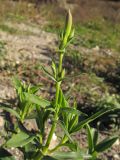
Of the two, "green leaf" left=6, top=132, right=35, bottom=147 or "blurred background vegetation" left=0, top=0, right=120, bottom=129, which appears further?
"blurred background vegetation" left=0, top=0, right=120, bottom=129

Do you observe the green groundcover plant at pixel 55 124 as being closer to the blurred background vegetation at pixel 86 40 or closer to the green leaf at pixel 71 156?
the green leaf at pixel 71 156

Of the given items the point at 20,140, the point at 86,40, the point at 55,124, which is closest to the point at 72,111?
the point at 55,124

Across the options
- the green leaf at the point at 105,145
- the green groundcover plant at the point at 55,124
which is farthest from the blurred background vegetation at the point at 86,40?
the green groundcover plant at the point at 55,124

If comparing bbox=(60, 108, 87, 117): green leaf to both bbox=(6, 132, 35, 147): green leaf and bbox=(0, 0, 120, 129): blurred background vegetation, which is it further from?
bbox=(0, 0, 120, 129): blurred background vegetation

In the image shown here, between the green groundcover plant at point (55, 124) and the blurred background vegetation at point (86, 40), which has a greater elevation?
the green groundcover plant at point (55, 124)

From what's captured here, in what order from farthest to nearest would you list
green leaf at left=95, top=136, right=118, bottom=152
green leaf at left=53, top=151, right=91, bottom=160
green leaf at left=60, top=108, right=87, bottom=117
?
green leaf at left=95, top=136, right=118, bottom=152
green leaf at left=53, top=151, right=91, bottom=160
green leaf at left=60, top=108, right=87, bottom=117

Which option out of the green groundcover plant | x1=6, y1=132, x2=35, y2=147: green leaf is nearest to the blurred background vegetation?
the green groundcover plant

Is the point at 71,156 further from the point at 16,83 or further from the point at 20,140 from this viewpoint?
the point at 16,83

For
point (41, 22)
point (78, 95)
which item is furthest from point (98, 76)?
point (41, 22)
